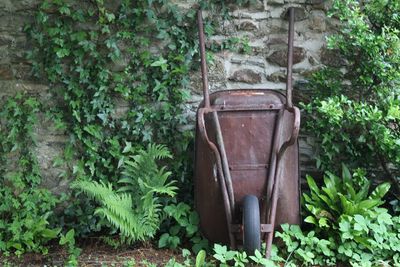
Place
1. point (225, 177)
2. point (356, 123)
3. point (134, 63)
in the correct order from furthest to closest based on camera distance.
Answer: point (134, 63), point (356, 123), point (225, 177)

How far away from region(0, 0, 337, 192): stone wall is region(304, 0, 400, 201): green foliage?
0.14m

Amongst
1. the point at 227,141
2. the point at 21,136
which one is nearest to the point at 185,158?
the point at 227,141

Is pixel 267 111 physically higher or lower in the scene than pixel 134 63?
lower

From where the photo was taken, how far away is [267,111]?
3152 mm

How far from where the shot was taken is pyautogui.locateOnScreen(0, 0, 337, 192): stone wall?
3.61 meters

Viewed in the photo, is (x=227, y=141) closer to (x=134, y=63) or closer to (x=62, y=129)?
(x=134, y=63)

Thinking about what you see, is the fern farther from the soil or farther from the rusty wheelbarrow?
the rusty wheelbarrow

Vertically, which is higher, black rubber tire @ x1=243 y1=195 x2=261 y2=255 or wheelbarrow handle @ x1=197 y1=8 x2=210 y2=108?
wheelbarrow handle @ x1=197 y1=8 x2=210 y2=108

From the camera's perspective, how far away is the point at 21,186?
3559 mm

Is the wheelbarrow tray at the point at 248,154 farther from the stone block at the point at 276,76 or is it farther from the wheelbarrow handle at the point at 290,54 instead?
the stone block at the point at 276,76

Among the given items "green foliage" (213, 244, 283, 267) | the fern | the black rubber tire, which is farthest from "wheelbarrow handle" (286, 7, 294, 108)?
"green foliage" (213, 244, 283, 267)

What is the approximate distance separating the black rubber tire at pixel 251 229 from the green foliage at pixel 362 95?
909 millimetres

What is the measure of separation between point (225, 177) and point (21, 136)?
5.31 ft

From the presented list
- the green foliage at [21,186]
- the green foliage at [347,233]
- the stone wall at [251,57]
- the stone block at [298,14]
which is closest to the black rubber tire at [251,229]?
the green foliage at [347,233]
